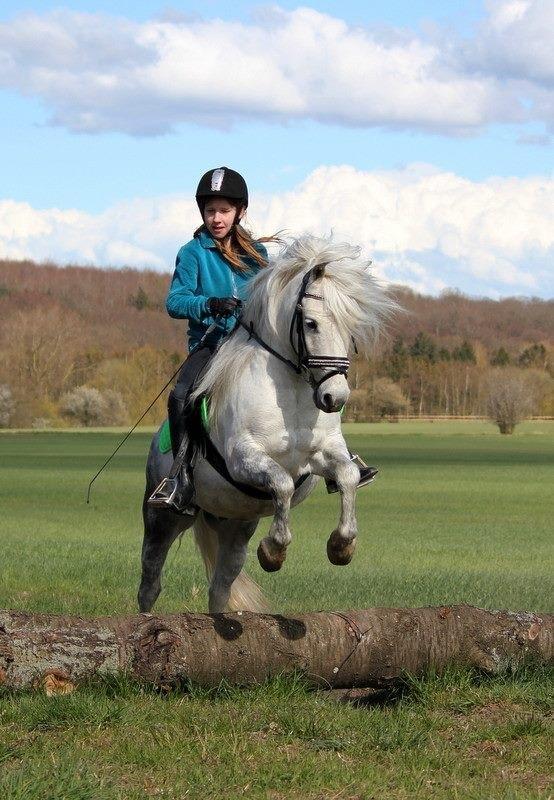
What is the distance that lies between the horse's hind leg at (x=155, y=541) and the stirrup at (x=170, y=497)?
108cm

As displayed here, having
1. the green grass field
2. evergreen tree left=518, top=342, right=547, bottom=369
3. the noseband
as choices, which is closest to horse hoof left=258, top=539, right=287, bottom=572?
the green grass field

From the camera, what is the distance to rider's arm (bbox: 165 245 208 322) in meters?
8.94

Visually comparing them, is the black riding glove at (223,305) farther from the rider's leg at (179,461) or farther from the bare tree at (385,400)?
the bare tree at (385,400)

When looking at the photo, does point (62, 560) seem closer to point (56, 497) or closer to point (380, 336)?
point (380, 336)

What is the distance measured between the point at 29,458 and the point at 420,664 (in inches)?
2159

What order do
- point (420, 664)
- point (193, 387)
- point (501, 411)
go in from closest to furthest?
point (420, 664) < point (193, 387) < point (501, 411)

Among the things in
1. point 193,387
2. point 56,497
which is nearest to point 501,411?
point 56,497

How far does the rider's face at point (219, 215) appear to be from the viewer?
9047mm

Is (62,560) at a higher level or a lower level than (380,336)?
lower

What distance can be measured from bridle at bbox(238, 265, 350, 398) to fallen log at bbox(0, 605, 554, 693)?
1.49 metres

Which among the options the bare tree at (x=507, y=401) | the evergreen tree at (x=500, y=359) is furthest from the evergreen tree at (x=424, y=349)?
the bare tree at (x=507, y=401)

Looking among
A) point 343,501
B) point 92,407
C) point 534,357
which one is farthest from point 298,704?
point 534,357

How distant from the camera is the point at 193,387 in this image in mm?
8703

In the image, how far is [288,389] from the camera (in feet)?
26.2
